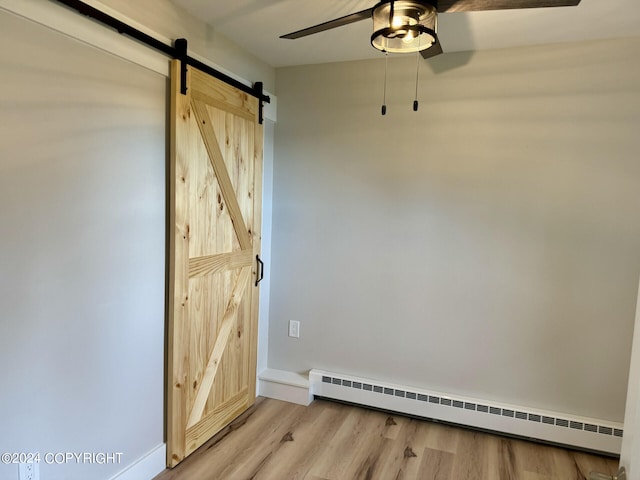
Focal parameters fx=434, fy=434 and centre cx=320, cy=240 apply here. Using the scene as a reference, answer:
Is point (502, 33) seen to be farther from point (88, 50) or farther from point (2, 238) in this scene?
point (2, 238)

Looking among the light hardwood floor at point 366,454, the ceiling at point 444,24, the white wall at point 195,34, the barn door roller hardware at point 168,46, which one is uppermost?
the ceiling at point 444,24

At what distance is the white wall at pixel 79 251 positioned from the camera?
5.04ft

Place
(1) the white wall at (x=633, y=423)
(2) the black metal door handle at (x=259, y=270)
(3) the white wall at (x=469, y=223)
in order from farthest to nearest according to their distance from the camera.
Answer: (2) the black metal door handle at (x=259, y=270) < (3) the white wall at (x=469, y=223) < (1) the white wall at (x=633, y=423)

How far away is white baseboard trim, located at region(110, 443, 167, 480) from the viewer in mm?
2092

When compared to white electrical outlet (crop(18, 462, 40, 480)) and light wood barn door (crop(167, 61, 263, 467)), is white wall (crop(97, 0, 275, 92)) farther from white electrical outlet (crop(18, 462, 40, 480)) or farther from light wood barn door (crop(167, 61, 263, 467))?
white electrical outlet (crop(18, 462, 40, 480))

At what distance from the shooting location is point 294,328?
10.8 ft

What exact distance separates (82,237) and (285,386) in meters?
1.90

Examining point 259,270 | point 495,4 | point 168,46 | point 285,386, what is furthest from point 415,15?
point 285,386

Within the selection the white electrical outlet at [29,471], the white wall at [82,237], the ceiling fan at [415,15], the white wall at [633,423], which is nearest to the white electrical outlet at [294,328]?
the white wall at [82,237]

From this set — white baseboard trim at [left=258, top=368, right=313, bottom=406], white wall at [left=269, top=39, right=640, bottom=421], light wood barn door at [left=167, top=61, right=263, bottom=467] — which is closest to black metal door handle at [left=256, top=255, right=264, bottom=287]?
light wood barn door at [left=167, top=61, right=263, bottom=467]

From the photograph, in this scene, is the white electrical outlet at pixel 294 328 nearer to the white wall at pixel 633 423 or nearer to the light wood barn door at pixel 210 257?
the light wood barn door at pixel 210 257

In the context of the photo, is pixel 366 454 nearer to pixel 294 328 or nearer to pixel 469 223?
pixel 294 328

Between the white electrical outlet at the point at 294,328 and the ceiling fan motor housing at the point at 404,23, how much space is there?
85.2 inches

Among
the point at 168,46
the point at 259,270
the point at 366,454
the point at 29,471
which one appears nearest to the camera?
the point at 29,471
